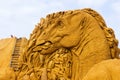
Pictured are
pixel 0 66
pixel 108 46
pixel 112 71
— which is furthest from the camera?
pixel 0 66

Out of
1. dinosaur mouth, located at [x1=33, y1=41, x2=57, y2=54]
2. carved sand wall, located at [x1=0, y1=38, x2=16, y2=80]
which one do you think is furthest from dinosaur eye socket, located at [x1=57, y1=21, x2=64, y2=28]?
carved sand wall, located at [x1=0, y1=38, x2=16, y2=80]

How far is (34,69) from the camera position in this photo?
6.33 meters

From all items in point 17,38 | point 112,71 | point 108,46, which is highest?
point 17,38

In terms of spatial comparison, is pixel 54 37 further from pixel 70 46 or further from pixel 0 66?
pixel 0 66

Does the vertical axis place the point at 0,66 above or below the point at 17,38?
below

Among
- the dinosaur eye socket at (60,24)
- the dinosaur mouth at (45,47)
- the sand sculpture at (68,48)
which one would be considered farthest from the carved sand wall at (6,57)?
the dinosaur eye socket at (60,24)

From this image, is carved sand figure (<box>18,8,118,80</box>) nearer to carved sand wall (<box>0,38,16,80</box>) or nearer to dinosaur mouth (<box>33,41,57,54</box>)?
dinosaur mouth (<box>33,41,57,54</box>)

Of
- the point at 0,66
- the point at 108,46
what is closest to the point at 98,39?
the point at 108,46

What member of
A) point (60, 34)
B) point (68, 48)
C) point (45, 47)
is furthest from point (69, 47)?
point (45, 47)

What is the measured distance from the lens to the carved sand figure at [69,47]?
6000 mm

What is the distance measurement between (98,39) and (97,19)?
0.51 m

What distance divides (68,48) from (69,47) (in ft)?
0.14

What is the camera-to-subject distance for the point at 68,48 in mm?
6234

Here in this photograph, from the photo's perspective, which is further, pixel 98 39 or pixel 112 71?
pixel 98 39
